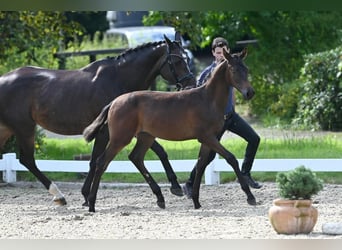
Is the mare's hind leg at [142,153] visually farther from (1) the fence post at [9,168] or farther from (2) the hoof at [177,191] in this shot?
(1) the fence post at [9,168]

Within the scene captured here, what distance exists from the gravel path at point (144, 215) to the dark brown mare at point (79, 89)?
1.56 ft

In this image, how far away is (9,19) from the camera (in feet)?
53.3

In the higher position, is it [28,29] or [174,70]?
[174,70]

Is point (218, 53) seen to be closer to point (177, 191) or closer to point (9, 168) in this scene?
point (177, 191)

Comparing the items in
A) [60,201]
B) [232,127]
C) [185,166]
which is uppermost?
[232,127]

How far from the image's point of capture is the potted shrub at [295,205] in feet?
29.1

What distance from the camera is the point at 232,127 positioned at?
1173cm

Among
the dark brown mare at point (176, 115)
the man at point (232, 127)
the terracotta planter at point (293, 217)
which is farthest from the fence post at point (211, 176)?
the terracotta planter at point (293, 217)

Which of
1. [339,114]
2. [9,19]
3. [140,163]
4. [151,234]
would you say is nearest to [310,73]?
[339,114]

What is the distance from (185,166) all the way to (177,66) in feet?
6.34

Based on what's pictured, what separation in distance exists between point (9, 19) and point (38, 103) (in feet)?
15.5

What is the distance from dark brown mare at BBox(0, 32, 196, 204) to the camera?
461 inches

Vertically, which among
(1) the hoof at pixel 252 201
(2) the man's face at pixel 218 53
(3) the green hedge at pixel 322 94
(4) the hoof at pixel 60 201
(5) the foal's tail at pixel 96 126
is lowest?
(3) the green hedge at pixel 322 94

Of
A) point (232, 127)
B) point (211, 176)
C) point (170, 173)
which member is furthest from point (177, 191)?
point (211, 176)
